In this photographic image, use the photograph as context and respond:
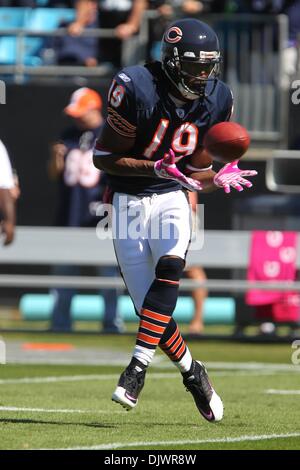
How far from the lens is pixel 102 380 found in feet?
26.8

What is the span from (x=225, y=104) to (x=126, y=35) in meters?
7.34

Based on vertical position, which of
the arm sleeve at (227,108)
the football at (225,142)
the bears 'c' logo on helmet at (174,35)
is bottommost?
the football at (225,142)

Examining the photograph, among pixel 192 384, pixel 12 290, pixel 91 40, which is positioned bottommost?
pixel 12 290

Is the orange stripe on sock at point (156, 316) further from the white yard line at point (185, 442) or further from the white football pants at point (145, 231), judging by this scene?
the white yard line at point (185, 442)

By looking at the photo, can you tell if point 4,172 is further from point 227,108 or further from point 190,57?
point 190,57

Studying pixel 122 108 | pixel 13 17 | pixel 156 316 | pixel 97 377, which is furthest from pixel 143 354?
pixel 13 17

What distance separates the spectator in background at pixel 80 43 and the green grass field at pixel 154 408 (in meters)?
4.65

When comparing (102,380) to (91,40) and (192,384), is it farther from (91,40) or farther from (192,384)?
(91,40)

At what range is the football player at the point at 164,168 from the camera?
19.3 ft

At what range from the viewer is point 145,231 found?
6.04m

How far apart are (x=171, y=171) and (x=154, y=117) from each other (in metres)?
0.40

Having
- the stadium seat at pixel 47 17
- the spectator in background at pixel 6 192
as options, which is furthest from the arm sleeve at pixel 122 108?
the stadium seat at pixel 47 17

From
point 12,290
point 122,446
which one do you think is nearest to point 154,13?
point 12,290
